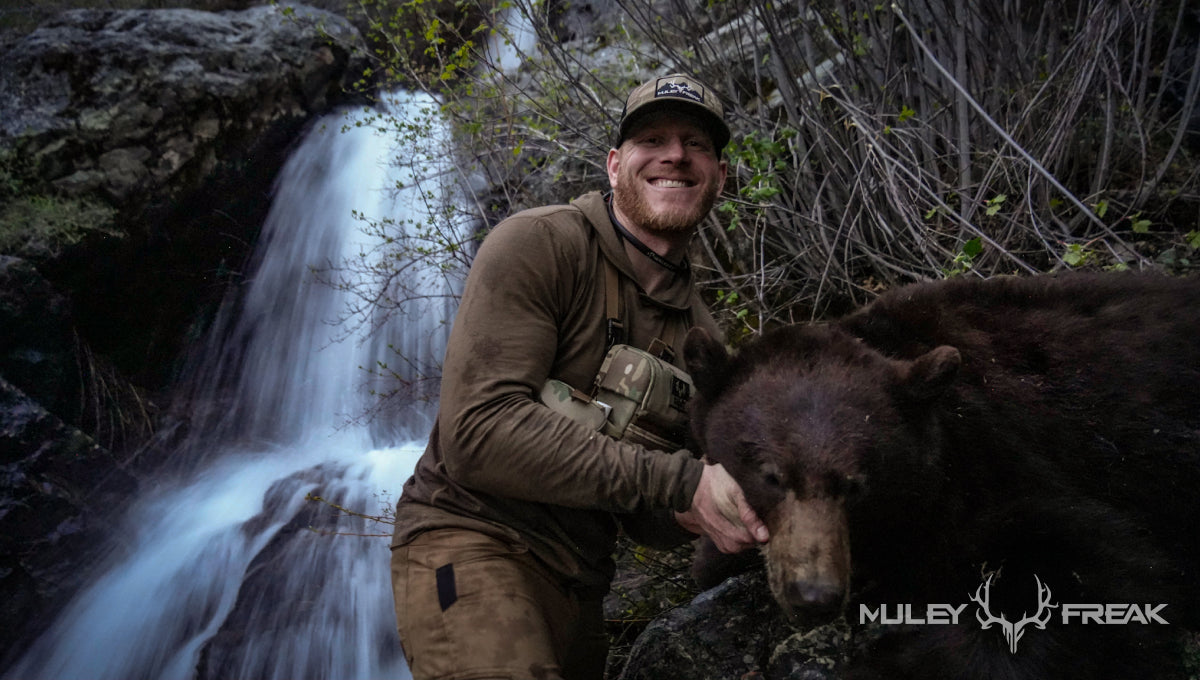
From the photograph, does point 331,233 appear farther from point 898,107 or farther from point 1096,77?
point 1096,77

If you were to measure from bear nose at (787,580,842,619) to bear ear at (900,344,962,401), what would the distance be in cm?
67

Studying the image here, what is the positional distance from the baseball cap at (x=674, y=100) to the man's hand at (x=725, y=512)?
4.83 ft

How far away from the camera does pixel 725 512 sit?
2045mm

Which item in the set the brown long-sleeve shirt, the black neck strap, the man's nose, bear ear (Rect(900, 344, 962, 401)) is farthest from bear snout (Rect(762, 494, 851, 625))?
the man's nose

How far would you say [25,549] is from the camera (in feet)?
18.7

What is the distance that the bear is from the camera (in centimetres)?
200

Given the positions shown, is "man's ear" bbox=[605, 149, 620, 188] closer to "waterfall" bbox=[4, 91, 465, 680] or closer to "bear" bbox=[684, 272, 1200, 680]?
"bear" bbox=[684, 272, 1200, 680]

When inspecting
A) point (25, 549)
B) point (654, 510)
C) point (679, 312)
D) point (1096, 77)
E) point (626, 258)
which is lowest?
point (25, 549)

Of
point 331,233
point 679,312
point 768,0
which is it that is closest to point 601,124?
point 768,0

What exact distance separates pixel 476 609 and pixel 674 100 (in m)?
2.02

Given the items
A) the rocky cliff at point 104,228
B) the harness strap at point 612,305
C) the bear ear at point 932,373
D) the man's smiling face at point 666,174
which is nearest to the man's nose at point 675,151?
the man's smiling face at point 666,174

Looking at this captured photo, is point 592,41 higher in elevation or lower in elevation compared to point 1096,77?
higher

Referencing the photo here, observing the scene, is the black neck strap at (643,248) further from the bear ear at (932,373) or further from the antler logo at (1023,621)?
the antler logo at (1023,621)

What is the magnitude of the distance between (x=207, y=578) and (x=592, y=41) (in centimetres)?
731
